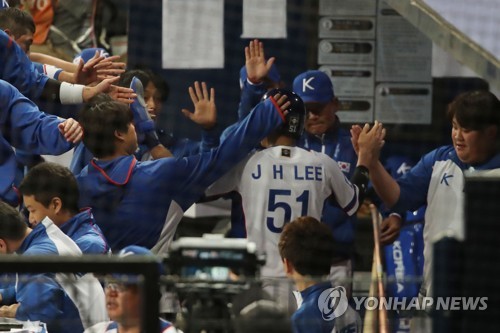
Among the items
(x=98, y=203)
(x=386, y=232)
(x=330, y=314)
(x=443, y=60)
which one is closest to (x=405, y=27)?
(x=443, y=60)

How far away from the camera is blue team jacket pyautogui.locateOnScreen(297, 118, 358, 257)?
565 centimetres

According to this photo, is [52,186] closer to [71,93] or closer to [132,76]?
[71,93]

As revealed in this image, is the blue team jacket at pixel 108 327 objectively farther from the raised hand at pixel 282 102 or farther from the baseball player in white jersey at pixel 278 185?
the raised hand at pixel 282 102

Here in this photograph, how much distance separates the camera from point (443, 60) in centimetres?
667

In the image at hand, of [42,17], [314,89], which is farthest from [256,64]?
[42,17]

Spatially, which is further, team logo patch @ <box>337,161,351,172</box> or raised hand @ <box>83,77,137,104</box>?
team logo patch @ <box>337,161,351,172</box>

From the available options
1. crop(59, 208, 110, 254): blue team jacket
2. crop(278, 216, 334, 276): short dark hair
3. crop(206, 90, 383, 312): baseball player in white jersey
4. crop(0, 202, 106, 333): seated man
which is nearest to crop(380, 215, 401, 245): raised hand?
crop(206, 90, 383, 312): baseball player in white jersey

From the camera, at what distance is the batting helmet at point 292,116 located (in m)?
4.99

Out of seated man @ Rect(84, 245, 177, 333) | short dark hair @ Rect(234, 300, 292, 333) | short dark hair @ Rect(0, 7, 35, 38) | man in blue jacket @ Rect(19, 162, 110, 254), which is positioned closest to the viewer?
short dark hair @ Rect(234, 300, 292, 333)

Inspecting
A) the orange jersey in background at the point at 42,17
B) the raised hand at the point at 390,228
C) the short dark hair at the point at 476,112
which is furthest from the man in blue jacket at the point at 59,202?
the orange jersey in background at the point at 42,17

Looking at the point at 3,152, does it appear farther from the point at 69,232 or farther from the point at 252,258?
the point at 252,258

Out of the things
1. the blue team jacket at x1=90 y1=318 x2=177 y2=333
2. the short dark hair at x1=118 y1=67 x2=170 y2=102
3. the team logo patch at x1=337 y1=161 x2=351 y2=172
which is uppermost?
the short dark hair at x1=118 y1=67 x2=170 y2=102

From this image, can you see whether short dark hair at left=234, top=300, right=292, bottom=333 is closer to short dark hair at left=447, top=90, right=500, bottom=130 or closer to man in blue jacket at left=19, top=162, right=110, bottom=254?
man in blue jacket at left=19, top=162, right=110, bottom=254

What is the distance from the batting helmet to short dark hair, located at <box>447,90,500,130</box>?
0.55m
